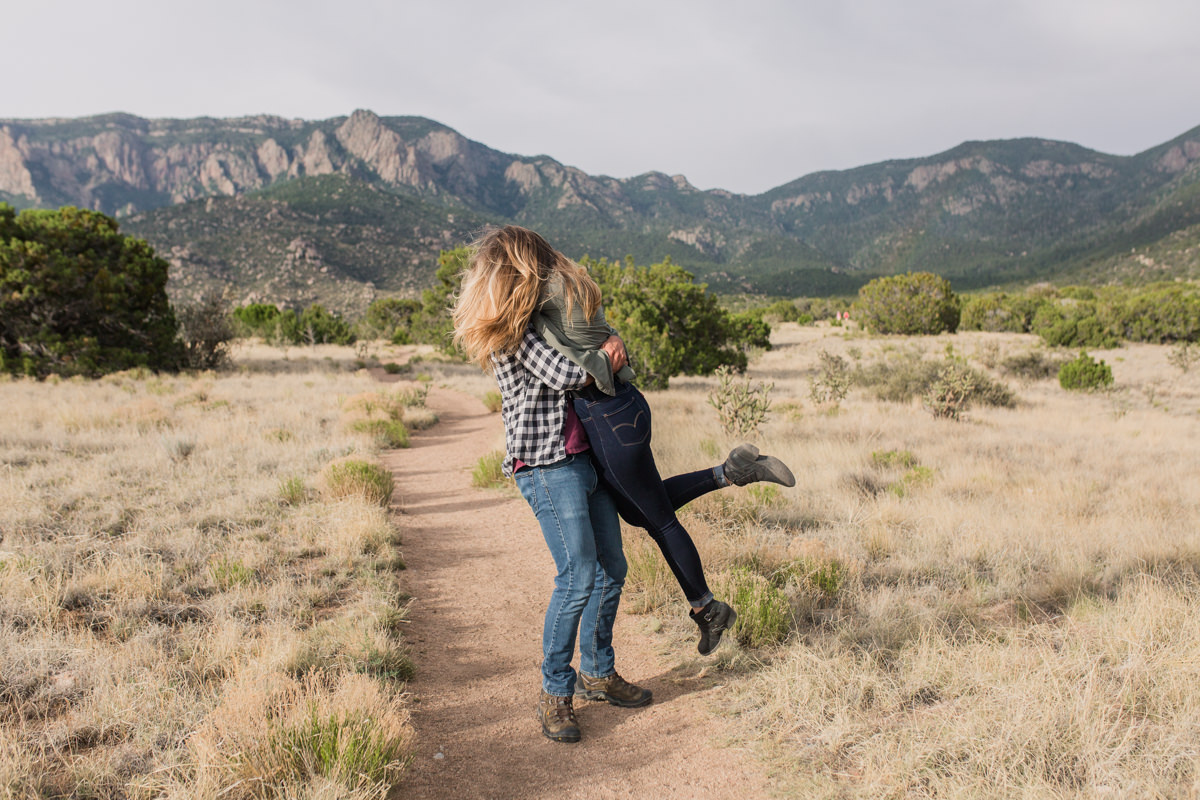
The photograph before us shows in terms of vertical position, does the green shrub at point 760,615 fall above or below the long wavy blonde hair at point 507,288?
below

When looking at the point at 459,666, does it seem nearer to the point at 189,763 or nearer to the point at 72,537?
the point at 189,763

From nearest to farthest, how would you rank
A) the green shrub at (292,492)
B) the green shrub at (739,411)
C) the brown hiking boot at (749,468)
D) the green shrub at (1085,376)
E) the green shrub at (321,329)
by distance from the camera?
the brown hiking boot at (749,468) < the green shrub at (292,492) < the green shrub at (739,411) < the green shrub at (1085,376) < the green shrub at (321,329)

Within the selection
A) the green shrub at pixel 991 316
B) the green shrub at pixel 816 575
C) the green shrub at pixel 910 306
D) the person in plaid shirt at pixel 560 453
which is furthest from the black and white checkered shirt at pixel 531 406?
the green shrub at pixel 991 316

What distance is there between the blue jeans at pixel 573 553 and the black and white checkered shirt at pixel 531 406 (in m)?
0.09

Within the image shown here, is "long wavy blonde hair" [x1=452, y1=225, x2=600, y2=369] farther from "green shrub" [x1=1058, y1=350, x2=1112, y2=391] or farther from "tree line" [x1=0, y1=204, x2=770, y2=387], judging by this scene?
"green shrub" [x1=1058, y1=350, x2=1112, y2=391]

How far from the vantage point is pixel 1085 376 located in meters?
17.5

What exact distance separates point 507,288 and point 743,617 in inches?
97.3

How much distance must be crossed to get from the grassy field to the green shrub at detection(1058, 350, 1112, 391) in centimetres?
1005

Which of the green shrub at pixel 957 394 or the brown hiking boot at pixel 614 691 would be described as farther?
the green shrub at pixel 957 394

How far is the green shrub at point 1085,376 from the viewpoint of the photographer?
17406 millimetres

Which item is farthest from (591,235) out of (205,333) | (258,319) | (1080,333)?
(205,333)

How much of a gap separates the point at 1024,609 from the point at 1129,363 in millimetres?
26623

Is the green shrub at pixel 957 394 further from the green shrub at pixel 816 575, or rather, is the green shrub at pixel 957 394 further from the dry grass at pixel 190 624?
the dry grass at pixel 190 624

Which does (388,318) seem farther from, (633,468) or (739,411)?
(633,468)
